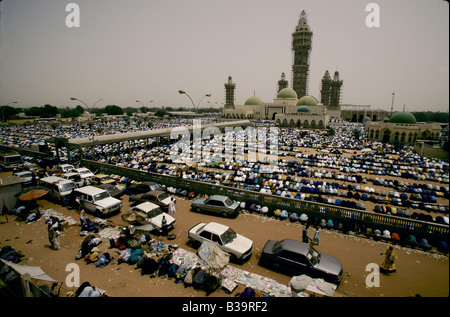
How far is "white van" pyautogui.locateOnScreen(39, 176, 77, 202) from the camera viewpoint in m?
15.0

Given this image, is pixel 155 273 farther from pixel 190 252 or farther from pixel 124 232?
pixel 124 232

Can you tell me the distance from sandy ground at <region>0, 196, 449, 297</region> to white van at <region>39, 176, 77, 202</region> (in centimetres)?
118

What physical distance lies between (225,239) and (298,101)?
296 ft

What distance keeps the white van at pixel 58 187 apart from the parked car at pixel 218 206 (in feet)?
29.0

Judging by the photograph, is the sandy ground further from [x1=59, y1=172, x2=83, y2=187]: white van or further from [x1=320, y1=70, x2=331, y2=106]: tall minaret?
[x1=320, y1=70, x2=331, y2=106]: tall minaret

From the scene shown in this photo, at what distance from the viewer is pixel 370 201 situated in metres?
18.2

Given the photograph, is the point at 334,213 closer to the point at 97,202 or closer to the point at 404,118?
the point at 97,202

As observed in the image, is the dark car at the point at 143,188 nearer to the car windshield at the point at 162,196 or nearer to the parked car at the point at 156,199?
the parked car at the point at 156,199

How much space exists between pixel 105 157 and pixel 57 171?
1032cm

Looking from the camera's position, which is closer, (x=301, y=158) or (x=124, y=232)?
(x=124, y=232)

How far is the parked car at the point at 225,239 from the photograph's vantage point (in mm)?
9262
